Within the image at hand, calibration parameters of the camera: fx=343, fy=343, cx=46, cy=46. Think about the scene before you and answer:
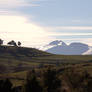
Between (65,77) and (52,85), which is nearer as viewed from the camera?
(52,85)

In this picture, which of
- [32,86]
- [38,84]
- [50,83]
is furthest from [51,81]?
[32,86]

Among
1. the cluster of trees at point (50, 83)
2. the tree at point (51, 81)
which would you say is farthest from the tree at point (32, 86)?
the tree at point (51, 81)

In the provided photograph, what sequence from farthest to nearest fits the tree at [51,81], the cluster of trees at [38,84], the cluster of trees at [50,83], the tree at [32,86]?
the tree at [51,81] < the tree at [32,86] < the cluster of trees at [50,83] < the cluster of trees at [38,84]

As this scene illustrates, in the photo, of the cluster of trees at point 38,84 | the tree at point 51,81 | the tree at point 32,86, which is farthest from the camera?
the tree at point 51,81

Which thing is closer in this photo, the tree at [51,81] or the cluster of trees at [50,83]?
the cluster of trees at [50,83]

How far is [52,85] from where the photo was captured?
113875 millimetres

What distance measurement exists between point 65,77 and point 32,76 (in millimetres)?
21990

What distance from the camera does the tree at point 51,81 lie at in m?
112

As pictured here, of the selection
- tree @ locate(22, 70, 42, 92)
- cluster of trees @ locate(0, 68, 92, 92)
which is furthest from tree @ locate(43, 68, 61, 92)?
tree @ locate(22, 70, 42, 92)

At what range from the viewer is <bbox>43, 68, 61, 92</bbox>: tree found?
112375 millimetres

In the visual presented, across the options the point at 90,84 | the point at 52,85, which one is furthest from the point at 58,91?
the point at 90,84

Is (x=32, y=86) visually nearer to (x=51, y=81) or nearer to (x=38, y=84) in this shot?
(x=38, y=84)

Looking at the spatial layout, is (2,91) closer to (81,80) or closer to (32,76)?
(32,76)

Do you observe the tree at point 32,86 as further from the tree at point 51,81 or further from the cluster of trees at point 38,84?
the tree at point 51,81
